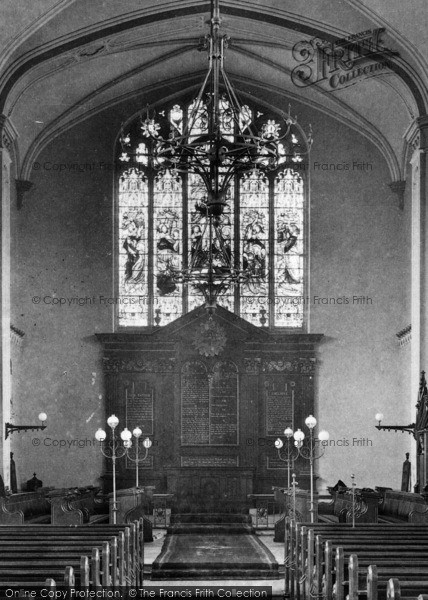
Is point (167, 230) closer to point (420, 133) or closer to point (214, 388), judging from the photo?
point (214, 388)

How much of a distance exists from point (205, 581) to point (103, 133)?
1174 centimetres

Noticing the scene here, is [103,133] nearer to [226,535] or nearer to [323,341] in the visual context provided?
[323,341]

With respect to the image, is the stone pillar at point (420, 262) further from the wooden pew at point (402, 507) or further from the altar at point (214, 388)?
the altar at point (214, 388)

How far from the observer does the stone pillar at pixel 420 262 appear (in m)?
17.2

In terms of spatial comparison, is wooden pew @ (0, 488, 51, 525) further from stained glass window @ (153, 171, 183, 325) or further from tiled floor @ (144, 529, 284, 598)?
stained glass window @ (153, 171, 183, 325)

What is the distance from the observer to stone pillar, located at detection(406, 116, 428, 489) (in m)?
17.2

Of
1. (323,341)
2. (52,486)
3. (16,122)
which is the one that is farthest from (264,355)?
(16,122)

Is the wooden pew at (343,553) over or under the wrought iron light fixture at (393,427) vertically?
under

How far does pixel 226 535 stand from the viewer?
17.6 metres

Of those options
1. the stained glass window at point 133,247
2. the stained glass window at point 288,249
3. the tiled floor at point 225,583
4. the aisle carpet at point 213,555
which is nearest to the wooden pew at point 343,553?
the tiled floor at point 225,583

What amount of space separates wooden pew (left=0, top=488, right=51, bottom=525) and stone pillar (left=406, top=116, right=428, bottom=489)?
6.54 metres

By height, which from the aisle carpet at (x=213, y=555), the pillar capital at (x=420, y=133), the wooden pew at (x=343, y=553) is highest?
the pillar capital at (x=420, y=133)

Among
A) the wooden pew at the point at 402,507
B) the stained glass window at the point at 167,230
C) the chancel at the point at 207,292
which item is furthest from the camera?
the stained glass window at the point at 167,230

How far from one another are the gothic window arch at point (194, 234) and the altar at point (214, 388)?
0.67 m
